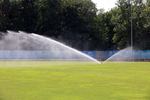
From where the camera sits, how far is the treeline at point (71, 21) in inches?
2296

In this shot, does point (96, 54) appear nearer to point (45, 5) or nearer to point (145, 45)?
point (145, 45)

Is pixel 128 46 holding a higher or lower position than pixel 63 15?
lower

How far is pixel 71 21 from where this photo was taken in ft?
223

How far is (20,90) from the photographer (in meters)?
11.1

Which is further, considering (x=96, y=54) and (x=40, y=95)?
(x=96, y=54)

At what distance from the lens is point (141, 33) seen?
63.8 m

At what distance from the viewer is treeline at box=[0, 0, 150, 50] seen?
58312 millimetres

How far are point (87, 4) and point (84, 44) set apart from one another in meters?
22.9

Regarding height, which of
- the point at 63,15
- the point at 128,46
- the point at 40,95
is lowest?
the point at 40,95

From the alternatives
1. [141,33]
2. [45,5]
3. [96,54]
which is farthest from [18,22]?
[141,33]

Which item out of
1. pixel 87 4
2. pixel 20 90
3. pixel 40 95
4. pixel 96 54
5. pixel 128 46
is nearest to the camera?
pixel 40 95

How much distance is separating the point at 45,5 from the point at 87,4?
16.8 metres

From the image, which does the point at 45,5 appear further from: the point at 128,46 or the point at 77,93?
the point at 77,93

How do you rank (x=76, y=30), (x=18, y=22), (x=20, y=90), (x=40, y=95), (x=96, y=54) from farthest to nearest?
1. (x=76, y=30)
2. (x=18, y=22)
3. (x=96, y=54)
4. (x=20, y=90)
5. (x=40, y=95)
